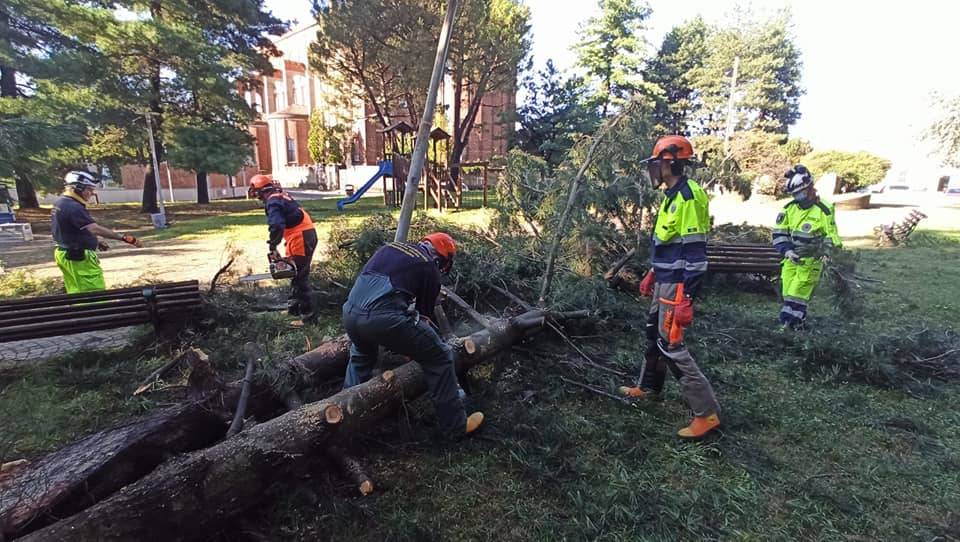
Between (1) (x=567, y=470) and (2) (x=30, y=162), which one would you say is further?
(2) (x=30, y=162)

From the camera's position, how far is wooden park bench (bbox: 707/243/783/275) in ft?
20.6

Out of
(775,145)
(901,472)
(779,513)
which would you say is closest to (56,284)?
(779,513)

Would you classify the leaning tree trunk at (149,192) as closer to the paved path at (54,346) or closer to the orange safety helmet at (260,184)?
the paved path at (54,346)

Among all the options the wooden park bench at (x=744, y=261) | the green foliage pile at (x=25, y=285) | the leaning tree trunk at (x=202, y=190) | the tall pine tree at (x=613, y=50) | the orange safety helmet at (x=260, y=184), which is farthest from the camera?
the tall pine tree at (x=613, y=50)

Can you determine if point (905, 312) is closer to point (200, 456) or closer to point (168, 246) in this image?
point (200, 456)

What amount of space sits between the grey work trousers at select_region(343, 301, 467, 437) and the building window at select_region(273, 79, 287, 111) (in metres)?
44.3

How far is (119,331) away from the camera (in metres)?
5.07

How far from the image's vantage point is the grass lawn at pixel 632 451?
236 centimetres

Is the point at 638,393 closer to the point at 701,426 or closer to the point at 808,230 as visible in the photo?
the point at 701,426

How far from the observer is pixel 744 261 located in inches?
250

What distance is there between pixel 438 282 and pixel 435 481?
1169 mm

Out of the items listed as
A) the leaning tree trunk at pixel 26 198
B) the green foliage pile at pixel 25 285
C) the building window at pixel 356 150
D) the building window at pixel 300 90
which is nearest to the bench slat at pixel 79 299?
the green foliage pile at pixel 25 285

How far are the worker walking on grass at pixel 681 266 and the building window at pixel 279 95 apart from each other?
1748 inches

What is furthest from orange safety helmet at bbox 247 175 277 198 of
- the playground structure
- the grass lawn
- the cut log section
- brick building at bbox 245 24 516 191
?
brick building at bbox 245 24 516 191
